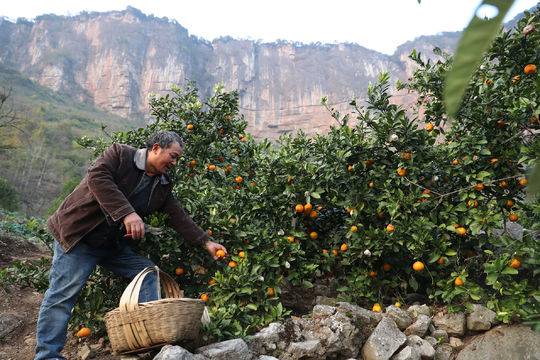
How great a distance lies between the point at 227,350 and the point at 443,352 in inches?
67.0

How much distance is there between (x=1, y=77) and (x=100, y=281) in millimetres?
52061

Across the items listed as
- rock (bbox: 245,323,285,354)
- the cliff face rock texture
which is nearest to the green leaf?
rock (bbox: 245,323,285,354)

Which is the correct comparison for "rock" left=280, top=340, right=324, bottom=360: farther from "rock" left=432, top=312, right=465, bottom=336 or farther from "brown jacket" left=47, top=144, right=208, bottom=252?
"brown jacket" left=47, top=144, right=208, bottom=252

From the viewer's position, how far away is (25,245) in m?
6.82

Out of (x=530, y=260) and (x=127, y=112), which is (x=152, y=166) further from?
(x=127, y=112)

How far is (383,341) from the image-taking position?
3.23 meters

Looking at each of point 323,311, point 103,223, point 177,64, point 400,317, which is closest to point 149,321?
point 103,223

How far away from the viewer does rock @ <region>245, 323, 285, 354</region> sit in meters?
2.94

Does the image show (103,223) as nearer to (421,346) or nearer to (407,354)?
(407,354)

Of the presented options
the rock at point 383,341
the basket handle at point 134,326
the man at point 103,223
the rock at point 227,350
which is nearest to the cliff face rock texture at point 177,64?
the rock at point 383,341

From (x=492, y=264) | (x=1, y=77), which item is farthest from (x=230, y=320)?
(x=1, y=77)

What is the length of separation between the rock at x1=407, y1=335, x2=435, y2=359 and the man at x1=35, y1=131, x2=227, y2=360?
1.62 m

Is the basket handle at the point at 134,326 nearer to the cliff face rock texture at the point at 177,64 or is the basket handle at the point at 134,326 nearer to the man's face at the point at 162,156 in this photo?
the man's face at the point at 162,156

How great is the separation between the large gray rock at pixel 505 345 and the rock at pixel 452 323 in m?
0.12
